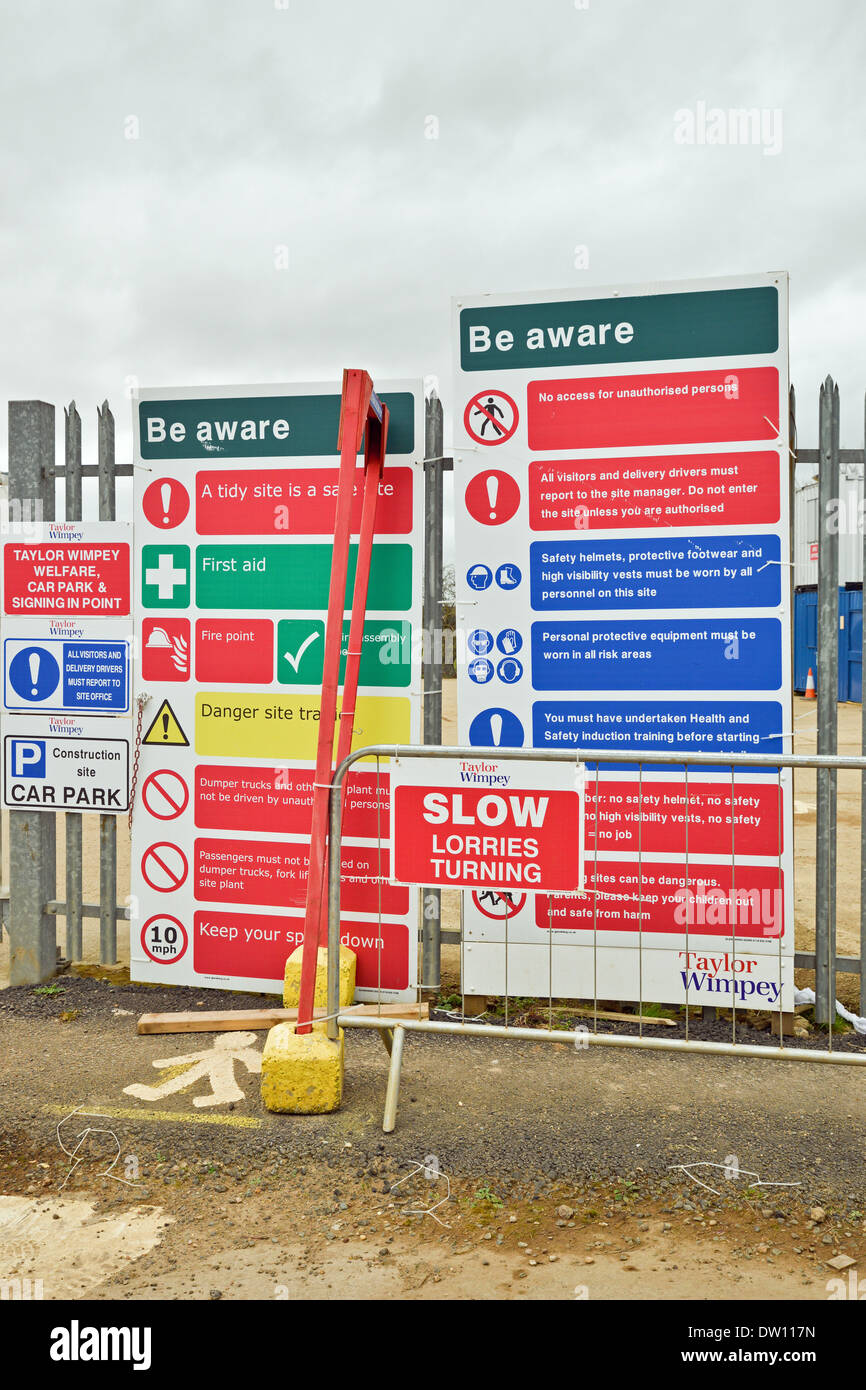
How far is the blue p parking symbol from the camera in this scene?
19.1 ft

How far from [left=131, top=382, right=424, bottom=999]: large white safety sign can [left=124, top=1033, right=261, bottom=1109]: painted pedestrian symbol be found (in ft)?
2.22

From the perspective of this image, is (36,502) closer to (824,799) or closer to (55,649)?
(55,649)

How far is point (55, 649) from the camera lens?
5.79 meters

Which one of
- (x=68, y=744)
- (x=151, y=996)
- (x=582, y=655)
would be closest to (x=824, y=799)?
(x=582, y=655)

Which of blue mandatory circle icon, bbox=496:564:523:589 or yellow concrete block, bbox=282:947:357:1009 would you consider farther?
blue mandatory circle icon, bbox=496:564:523:589

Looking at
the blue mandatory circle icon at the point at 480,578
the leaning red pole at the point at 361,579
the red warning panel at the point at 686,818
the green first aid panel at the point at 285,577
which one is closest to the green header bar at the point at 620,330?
the leaning red pole at the point at 361,579

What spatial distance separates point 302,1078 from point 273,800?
1721 mm

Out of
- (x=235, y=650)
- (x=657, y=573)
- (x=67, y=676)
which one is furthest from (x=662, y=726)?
(x=67, y=676)

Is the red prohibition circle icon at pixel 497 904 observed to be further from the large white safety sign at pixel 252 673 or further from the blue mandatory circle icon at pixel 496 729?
the blue mandatory circle icon at pixel 496 729

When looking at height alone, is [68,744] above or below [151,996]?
above

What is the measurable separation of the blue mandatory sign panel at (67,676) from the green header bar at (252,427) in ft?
3.89

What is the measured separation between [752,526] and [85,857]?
6.49 m

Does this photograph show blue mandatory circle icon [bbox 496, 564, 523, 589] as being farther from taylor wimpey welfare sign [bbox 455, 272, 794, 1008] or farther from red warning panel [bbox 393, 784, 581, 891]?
red warning panel [bbox 393, 784, 581, 891]

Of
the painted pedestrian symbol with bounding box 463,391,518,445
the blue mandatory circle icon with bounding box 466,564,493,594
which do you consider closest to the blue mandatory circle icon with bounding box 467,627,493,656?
the blue mandatory circle icon with bounding box 466,564,493,594
